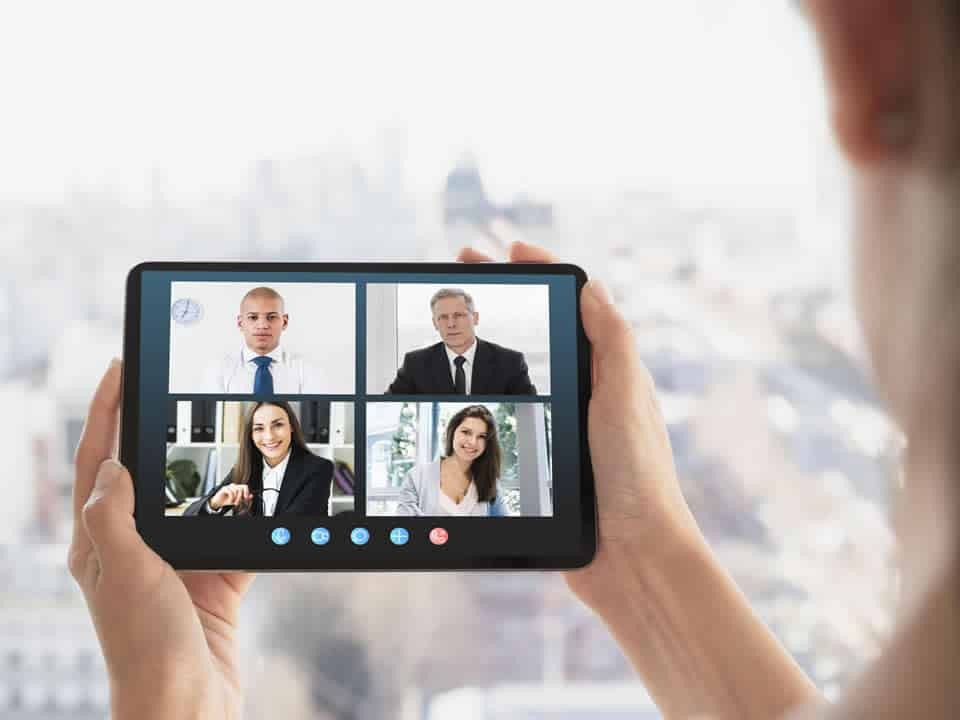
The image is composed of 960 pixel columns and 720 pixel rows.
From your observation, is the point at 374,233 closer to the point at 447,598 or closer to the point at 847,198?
the point at 447,598

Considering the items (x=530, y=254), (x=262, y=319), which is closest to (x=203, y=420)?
(x=262, y=319)

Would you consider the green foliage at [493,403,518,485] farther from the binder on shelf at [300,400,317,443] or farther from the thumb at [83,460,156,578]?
the thumb at [83,460,156,578]

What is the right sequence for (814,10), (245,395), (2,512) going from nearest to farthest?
(814,10)
(245,395)
(2,512)

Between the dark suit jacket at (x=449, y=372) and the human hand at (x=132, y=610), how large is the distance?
26 centimetres

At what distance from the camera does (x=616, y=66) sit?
3.49ft

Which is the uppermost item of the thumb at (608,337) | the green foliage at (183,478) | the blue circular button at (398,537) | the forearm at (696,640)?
the thumb at (608,337)

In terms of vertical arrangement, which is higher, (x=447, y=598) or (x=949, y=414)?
(x=949, y=414)

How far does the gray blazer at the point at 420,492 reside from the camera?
0.78 meters

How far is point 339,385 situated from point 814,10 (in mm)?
598

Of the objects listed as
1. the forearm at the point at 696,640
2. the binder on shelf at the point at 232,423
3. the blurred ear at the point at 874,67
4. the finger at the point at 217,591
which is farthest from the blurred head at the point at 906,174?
the finger at the point at 217,591

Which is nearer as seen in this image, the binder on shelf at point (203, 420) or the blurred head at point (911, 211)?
the blurred head at point (911, 211)

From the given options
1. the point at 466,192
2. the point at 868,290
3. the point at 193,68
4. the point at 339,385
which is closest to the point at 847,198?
the point at 868,290

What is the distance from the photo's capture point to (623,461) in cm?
79

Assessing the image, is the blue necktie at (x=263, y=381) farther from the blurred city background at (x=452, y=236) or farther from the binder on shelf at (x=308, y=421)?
the blurred city background at (x=452, y=236)
